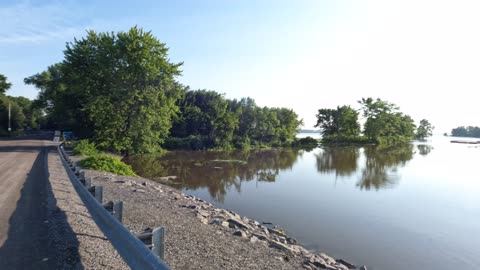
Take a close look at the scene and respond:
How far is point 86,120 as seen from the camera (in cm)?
3853

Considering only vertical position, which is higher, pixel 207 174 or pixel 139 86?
pixel 139 86

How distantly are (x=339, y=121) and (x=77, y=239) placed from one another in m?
95.4

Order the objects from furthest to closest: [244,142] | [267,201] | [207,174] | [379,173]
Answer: [244,142], [379,173], [207,174], [267,201]

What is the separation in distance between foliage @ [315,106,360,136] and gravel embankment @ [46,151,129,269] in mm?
92455

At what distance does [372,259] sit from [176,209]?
709cm

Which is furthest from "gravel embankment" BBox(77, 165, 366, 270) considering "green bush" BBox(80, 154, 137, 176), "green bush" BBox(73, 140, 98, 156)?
"green bush" BBox(73, 140, 98, 156)

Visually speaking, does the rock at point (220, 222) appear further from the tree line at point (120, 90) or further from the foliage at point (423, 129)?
the foliage at point (423, 129)

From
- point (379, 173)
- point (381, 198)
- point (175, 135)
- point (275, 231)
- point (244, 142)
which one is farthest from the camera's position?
point (244, 142)

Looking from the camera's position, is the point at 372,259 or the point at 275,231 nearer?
the point at 372,259

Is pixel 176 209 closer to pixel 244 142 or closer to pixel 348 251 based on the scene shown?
pixel 348 251

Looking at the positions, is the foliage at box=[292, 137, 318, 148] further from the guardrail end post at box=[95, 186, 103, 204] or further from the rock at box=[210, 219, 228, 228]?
the guardrail end post at box=[95, 186, 103, 204]

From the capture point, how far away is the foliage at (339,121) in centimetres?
9494

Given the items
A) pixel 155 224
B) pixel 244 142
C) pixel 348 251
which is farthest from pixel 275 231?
pixel 244 142

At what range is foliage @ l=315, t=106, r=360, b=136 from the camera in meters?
94.9
